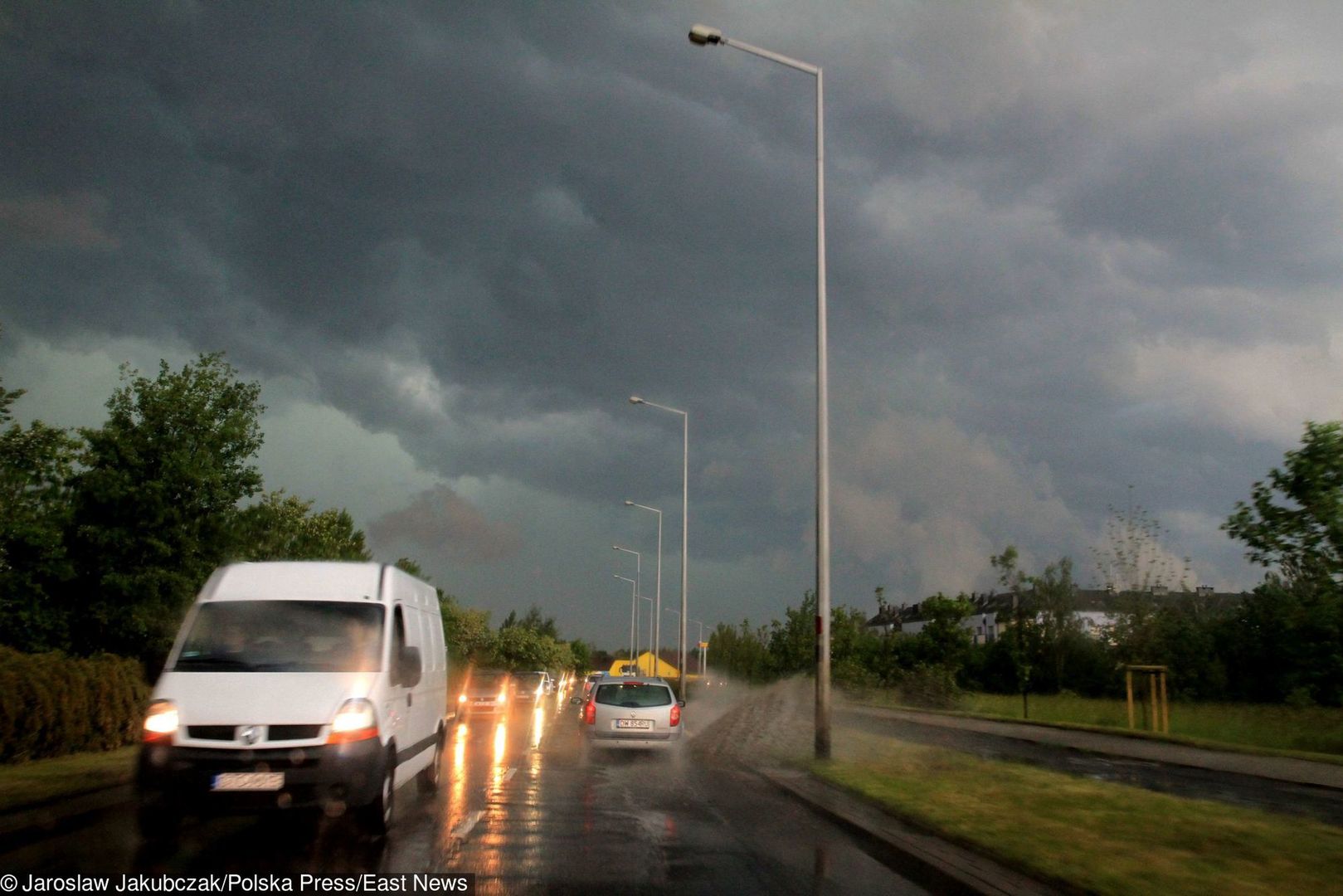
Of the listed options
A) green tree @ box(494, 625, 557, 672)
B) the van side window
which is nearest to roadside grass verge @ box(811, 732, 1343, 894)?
the van side window

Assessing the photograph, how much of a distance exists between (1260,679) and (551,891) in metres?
44.3

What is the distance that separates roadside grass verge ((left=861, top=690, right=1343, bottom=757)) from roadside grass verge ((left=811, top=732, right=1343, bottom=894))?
14183 millimetres

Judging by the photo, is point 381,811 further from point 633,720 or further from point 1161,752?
point 1161,752

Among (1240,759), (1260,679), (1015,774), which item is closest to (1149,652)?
(1240,759)

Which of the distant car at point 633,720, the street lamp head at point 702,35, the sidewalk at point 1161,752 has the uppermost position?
the street lamp head at point 702,35

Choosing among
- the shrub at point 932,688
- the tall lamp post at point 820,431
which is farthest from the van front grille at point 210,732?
the shrub at point 932,688

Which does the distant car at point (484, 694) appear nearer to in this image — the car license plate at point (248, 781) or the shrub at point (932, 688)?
the shrub at point (932, 688)

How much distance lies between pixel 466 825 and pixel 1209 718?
33240 millimetres

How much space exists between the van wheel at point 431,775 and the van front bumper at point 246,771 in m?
3.48

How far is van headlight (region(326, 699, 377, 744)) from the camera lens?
28.5 ft

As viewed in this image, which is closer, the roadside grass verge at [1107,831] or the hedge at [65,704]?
the roadside grass verge at [1107,831]

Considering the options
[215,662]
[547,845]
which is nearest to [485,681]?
[215,662]

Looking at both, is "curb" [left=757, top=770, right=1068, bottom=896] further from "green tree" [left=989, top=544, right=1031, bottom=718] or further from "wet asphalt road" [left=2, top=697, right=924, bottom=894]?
"green tree" [left=989, top=544, right=1031, bottom=718]

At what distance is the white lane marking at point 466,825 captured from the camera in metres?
9.48
